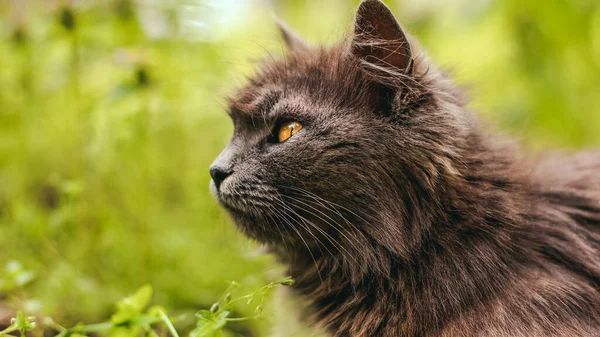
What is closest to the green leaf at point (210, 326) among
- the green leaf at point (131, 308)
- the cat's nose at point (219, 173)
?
the green leaf at point (131, 308)

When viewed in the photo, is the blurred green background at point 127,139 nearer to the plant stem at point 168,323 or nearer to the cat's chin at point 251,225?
the cat's chin at point 251,225

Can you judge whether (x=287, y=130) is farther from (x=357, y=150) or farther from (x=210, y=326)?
(x=210, y=326)

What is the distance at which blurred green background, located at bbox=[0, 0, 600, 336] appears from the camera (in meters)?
2.54

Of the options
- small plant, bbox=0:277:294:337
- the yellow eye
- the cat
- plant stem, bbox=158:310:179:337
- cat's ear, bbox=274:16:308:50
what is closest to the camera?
small plant, bbox=0:277:294:337

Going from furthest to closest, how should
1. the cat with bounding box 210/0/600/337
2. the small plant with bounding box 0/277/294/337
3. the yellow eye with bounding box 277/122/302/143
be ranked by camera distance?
the yellow eye with bounding box 277/122/302/143 < the cat with bounding box 210/0/600/337 < the small plant with bounding box 0/277/294/337

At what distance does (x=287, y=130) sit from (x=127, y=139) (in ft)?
4.54

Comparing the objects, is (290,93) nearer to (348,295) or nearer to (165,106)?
(348,295)

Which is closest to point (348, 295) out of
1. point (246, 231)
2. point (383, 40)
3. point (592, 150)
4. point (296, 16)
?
point (246, 231)

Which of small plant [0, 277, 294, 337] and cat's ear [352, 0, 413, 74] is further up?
cat's ear [352, 0, 413, 74]

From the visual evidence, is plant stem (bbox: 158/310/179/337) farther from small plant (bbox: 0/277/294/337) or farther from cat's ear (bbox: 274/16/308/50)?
cat's ear (bbox: 274/16/308/50)

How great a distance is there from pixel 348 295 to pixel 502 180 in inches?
27.7

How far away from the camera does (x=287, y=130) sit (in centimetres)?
200

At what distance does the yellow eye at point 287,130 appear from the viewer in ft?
6.49

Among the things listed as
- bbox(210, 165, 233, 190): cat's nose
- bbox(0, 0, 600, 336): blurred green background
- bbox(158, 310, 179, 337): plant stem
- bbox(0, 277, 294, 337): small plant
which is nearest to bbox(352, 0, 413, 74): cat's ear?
bbox(0, 0, 600, 336): blurred green background
